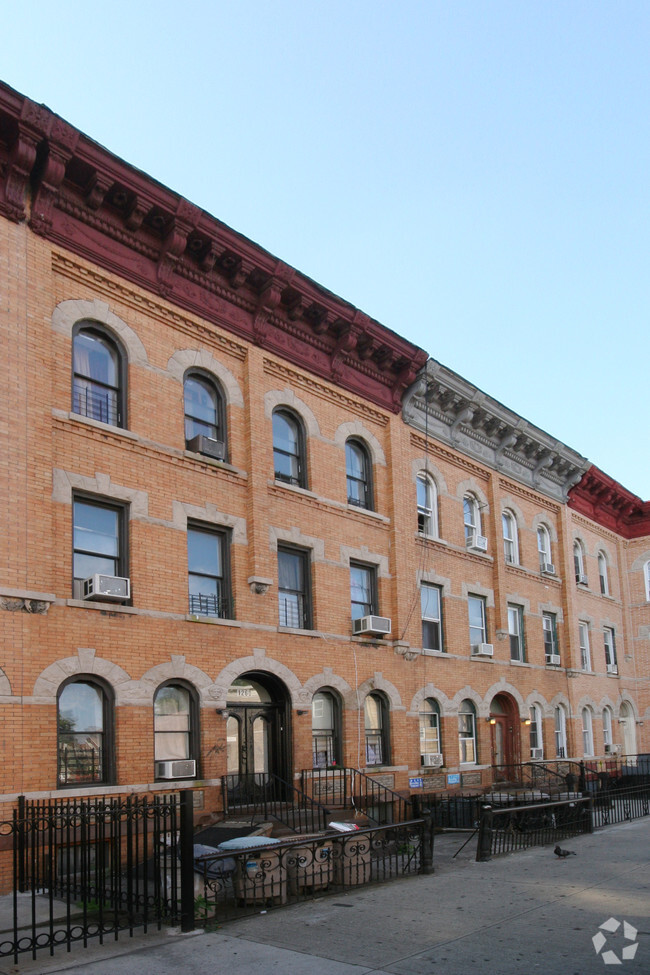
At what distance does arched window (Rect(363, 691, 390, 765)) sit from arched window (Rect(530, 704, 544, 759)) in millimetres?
7819

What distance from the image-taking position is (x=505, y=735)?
26.0 m

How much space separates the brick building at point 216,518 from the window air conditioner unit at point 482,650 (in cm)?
17

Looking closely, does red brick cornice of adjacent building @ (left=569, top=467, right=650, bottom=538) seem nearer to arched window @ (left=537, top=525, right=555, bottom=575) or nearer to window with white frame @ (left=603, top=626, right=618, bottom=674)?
arched window @ (left=537, top=525, right=555, bottom=575)

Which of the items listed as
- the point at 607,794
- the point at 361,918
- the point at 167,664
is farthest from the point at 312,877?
the point at 607,794

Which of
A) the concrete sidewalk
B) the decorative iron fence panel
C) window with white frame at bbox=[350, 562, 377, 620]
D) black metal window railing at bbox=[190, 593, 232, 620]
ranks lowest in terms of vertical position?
the concrete sidewalk

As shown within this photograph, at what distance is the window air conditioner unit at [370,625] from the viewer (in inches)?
784

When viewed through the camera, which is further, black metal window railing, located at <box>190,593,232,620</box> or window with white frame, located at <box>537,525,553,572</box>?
window with white frame, located at <box>537,525,553,572</box>

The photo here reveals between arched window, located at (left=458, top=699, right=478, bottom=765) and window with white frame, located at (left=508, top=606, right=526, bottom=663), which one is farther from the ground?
window with white frame, located at (left=508, top=606, right=526, bottom=663)

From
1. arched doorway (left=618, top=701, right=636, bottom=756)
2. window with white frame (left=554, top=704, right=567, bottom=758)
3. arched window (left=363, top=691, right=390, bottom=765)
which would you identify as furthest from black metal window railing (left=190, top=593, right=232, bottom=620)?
arched doorway (left=618, top=701, right=636, bottom=756)

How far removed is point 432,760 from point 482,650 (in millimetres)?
3880

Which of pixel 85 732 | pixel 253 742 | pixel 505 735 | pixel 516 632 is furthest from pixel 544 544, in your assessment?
pixel 85 732

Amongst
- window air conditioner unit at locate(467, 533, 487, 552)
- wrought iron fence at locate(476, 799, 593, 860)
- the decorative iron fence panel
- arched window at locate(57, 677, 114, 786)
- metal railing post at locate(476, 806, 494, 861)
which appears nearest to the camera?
the decorative iron fence panel

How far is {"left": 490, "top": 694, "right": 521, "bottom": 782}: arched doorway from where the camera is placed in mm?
25094

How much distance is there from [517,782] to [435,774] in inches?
161
